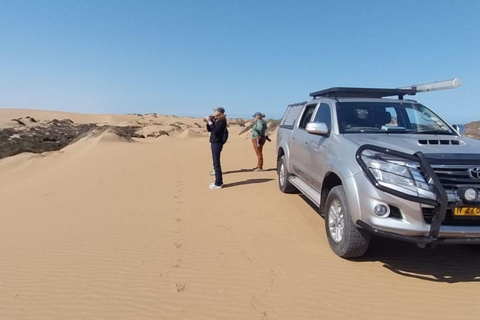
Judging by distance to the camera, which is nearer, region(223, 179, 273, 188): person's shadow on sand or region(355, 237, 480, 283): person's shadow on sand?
region(355, 237, 480, 283): person's shadow on sand

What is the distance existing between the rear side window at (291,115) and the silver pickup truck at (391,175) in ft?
5.39

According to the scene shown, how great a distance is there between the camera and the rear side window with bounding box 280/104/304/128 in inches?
296

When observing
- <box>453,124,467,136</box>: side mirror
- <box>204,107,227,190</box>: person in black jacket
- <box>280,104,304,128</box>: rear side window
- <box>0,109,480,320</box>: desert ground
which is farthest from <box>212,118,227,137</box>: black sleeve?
<box>453,124,467,136</box>: side mirror

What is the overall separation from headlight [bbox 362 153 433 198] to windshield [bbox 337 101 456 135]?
4.20 feet

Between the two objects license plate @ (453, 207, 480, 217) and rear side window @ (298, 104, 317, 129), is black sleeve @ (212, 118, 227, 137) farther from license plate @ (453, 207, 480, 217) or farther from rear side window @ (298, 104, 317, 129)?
license plate @ (453, 207, 480, 217)

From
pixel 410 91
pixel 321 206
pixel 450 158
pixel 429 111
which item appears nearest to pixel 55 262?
pixel 321 206

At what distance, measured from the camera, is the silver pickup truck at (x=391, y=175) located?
358 centimetres

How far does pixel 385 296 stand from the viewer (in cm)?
369

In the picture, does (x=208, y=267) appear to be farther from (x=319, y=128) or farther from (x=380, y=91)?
(x=380, y=91)

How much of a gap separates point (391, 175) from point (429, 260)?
1597 millimetres

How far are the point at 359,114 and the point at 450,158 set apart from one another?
76.8 inches

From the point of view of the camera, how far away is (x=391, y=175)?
3725mm

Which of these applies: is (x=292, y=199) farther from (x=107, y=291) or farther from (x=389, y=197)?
(x=107, y=291)

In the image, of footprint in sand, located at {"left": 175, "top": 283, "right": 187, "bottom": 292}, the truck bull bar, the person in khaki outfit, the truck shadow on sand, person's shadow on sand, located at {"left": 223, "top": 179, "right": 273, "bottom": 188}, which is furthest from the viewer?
the person in khaki outfit
